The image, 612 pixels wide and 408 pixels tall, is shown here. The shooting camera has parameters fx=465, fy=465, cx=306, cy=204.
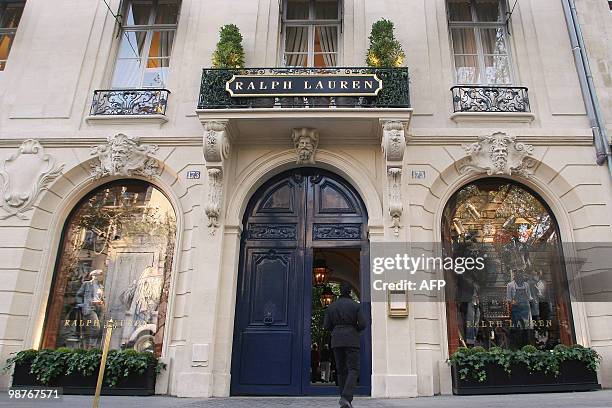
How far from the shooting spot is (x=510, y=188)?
8.98 meters

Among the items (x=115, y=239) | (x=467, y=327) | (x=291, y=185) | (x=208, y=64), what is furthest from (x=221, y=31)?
(x=467, y=327)

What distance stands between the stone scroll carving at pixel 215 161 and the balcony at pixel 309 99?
181 millimetres

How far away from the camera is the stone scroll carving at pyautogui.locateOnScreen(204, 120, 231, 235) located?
8258 mm

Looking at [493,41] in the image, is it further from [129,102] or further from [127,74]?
[127,74]

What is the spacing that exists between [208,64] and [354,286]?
25.9ft

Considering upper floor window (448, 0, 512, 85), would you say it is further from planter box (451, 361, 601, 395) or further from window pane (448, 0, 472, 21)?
planter box (451, 361, 601, 395)

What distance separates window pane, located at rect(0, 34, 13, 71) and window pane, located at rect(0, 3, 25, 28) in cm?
35

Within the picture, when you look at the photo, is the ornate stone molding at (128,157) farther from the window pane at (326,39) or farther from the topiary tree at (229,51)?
the window pane at (326,39)

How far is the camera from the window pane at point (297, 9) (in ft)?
34.5

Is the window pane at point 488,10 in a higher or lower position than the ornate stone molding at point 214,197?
higher

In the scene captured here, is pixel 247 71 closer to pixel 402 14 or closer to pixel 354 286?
pixel 402 14

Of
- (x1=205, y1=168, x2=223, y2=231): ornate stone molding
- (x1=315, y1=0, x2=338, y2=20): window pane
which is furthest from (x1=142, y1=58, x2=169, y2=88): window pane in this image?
(x1=315, y1=0, x2=338, y2=20): window pane

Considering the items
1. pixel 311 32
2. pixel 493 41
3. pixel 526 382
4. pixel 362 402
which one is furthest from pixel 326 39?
pixel 526 382

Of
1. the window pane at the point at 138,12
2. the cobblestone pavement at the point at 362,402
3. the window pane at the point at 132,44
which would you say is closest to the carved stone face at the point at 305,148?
the cobblestone pavement at the point at 362,402
